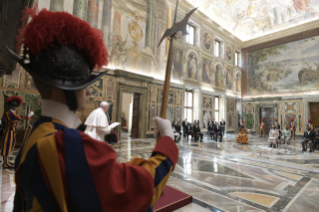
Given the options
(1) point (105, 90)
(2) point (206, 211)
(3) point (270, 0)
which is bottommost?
(2) point (206, 211)

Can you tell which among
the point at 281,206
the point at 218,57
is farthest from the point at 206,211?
the point at 218,57

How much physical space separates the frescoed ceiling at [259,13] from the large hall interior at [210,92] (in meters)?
0.10

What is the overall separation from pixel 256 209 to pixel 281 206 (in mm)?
534

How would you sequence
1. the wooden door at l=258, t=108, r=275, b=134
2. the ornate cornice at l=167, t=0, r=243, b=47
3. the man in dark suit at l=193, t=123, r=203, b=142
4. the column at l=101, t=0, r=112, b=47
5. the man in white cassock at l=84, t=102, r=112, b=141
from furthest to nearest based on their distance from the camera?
the wooden door at l=258, t=108, r=275, b=134 < the ornate cornice at l=167, t=0, r=243, b=47 < the man in dark suit at l=193, t=123, r=203, b=142 < the column at l=101, t=0, r=112, b=47 < the man in white cassock at l=84, t=102, r=112, b=141

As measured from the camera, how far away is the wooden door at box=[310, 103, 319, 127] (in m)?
16.0

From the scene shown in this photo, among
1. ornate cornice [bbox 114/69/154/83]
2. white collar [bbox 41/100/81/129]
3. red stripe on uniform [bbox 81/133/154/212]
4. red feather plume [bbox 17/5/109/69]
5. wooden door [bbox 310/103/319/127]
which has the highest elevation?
ornate cornice [bbox 114/69/154/83]

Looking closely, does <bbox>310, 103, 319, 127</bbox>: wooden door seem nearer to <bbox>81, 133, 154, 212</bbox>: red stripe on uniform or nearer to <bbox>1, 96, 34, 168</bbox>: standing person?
<bbox>81, 133, 154, 212</bbox>: red stripe on uniform

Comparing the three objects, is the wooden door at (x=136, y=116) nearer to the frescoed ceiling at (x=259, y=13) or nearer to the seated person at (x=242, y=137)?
the seated person at (x=242, y=137)

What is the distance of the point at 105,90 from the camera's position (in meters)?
10.0

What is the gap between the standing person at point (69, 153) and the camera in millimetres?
699

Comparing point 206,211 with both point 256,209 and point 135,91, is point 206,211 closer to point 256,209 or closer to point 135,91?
point 256,209

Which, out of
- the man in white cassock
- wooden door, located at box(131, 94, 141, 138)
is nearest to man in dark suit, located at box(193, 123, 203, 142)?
wooden door, located at box(131, 94, 141, 138)

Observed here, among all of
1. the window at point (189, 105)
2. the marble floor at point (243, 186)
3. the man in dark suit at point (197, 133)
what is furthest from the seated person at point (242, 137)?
the window at point (189, 105)

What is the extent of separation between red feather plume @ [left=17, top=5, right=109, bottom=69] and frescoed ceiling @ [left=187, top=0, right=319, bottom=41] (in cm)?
1741
